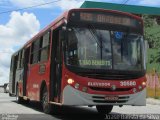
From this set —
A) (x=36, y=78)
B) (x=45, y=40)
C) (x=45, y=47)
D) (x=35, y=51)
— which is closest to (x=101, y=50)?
(x=45, y=47)

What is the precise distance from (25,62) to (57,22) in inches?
271

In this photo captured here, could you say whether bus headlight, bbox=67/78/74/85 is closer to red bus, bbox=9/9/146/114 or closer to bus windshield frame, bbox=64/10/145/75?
red bus, bbox=9/9/146/114

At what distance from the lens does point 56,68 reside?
14.2m

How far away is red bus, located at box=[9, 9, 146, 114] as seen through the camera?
12.7m

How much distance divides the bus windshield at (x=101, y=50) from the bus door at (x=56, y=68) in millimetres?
773

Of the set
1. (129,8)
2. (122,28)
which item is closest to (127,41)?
(122,28)

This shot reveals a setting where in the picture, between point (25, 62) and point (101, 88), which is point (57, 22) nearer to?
point (101, 88)

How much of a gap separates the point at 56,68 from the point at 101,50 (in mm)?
1949

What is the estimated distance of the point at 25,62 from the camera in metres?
20.9

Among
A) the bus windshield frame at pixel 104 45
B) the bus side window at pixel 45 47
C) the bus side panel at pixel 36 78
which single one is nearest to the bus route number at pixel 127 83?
the bus windshield frame at pixel 104 45

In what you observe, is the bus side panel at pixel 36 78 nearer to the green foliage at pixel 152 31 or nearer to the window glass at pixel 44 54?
the window glass at pixel 44 54

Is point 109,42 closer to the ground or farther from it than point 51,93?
farther from it

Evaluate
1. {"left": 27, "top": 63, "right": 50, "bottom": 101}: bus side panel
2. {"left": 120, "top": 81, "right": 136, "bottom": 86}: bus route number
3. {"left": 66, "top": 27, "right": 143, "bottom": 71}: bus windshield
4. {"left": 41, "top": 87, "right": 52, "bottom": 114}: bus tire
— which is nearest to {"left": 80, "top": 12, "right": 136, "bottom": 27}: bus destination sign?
{"left": 66, "top": 27, "right": 143, "bottom": 71}: bus windshield

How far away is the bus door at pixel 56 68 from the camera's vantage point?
44.3 ft
